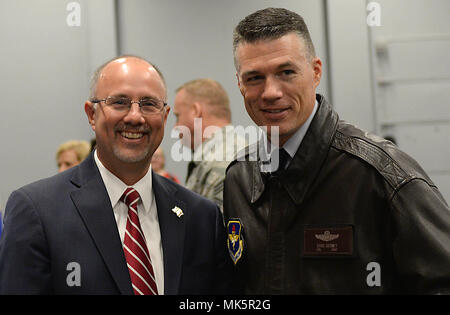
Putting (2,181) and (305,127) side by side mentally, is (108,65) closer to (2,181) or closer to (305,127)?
(305,127)

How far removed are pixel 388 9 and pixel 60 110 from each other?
2951 mm

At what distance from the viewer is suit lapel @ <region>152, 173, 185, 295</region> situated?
4.75 ft

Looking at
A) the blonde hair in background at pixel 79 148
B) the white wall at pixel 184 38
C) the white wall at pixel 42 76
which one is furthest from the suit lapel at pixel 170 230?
the white wall at pixel 42 76

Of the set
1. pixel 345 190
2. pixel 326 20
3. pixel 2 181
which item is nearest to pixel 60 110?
pixel 2 181

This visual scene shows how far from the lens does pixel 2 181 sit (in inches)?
173

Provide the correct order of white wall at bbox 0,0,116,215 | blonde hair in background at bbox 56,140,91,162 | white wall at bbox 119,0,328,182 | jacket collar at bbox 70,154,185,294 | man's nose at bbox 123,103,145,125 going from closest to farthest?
jacket collar at bbox 70,154,185,294 → man's nose at bbox 123,103,145,125 → blonde hair in background at bbox 56,140,91,162 → white wall at bbox 0,0,116,215 → white wall at bbox 119,0,328,182

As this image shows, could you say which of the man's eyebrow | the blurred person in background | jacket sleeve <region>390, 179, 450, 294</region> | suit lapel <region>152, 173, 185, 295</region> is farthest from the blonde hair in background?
jacket sleeve <region>390, 179, 450, 294</region>

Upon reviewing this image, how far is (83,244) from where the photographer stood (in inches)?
54.3

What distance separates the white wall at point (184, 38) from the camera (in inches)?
177

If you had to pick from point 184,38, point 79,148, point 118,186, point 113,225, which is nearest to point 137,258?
point 113,225

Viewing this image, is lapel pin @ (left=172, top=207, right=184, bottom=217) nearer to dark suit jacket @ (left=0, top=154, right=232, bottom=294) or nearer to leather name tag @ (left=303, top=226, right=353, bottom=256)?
dark suit jacket @ (left=0, top=154, right=232, bottom=294)

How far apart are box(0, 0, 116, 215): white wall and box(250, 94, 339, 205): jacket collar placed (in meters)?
3.29

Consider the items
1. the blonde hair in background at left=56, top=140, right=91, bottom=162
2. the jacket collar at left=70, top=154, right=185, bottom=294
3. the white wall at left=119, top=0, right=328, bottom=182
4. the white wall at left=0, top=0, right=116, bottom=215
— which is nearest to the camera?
the jacket collar at left=70, top=154, right=185, bottom=294

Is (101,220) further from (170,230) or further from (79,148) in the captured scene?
(79,148)
